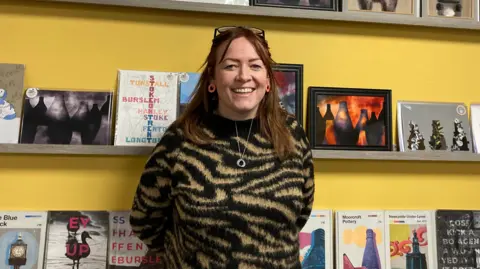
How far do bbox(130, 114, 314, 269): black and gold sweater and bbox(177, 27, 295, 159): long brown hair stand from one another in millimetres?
22

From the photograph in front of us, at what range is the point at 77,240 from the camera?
4.20 feet

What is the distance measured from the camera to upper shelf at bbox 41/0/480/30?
1303 mm

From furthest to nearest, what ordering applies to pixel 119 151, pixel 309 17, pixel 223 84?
1. pixel 309 17
2. pixel 119 151
3. pixel 223 84

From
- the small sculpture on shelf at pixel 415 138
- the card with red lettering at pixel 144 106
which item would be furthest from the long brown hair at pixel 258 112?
the small sculpture on shelf at pixel 415 138

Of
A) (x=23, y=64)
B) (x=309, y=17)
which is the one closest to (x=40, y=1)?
(x=23, y=64)

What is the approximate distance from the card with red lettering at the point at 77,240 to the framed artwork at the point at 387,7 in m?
1.07

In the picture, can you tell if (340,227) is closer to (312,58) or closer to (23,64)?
(312,58)

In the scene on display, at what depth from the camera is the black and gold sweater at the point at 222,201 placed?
104cm

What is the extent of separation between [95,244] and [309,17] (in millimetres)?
983

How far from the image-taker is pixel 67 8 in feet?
4.33

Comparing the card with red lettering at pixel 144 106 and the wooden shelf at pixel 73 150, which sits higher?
the card with red lettering at pixel 144 106

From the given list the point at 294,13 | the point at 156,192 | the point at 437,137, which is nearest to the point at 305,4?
the point at 294,13

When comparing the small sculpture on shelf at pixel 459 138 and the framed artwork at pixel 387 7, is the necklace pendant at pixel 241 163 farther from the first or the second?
the small sculpture on shelf at pixel 459 138

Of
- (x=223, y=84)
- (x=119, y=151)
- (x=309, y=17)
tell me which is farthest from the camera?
(x=309, y=17)
